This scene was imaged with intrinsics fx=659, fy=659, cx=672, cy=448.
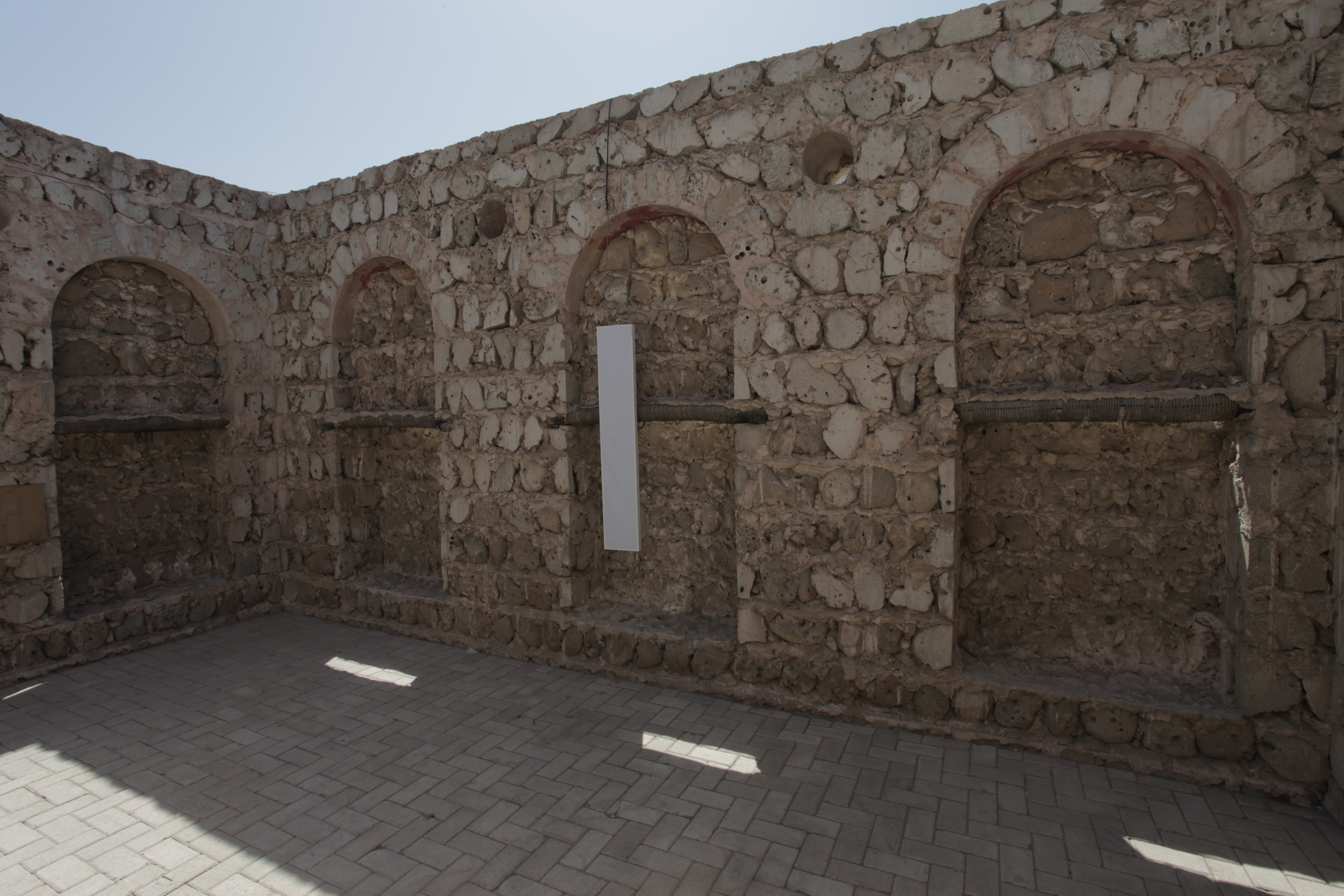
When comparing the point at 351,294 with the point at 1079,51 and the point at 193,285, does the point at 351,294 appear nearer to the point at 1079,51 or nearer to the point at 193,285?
the point at 193,285

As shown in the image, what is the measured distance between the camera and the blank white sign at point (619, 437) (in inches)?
170

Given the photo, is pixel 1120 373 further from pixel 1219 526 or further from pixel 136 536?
pixel 136 536

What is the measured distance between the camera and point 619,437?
4355mm

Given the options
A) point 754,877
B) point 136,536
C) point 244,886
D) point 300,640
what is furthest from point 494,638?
point 136,536

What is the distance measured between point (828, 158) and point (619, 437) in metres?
2.22

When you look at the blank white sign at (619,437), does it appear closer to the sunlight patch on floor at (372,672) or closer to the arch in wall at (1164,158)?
the sunlight patch on floor at (372,672)

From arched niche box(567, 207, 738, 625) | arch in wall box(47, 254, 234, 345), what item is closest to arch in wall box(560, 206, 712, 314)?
arched niche box(567, 207, 738, 625)

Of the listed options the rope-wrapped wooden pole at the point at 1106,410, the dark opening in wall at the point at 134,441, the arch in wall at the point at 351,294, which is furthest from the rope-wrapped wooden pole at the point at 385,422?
the rope-wrapped wooden pole at the point at 1106,410

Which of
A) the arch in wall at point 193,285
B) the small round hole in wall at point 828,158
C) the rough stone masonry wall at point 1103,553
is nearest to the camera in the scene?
the rough stone masonry wall at point 1103,553

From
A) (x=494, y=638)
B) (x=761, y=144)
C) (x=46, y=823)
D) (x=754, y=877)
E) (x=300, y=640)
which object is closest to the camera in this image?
(x=754, y=877)

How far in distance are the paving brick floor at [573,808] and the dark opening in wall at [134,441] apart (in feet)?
5.24

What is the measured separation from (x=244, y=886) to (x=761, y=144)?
453 cm

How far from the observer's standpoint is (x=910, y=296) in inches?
147

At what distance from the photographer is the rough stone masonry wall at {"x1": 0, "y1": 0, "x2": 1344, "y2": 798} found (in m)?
3.11
